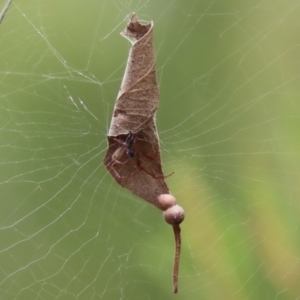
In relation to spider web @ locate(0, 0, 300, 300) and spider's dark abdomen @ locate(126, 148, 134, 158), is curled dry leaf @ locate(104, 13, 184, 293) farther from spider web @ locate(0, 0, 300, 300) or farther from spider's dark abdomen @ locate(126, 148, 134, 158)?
spider web @ locate(0, 0, 300, 300)

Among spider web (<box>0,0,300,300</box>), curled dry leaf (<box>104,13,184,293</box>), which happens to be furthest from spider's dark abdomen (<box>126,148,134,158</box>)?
spider web (<box>0,0,300,300</box>)

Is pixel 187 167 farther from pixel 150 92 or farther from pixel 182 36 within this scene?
pixel 150 92

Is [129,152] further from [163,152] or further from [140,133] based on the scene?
[163,152]

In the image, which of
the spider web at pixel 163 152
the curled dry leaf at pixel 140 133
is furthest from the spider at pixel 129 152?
the spider web at pixel 163 152

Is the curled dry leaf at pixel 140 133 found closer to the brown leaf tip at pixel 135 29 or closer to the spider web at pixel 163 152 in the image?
the brown leaf tip at pixel 135 29

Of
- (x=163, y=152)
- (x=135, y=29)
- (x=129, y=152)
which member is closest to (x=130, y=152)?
(x=129, y=152)

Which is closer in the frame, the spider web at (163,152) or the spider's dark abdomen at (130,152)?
the spider's dark abdomen at (130,152)

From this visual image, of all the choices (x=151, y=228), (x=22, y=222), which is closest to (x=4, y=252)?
(x=22, y=222)
